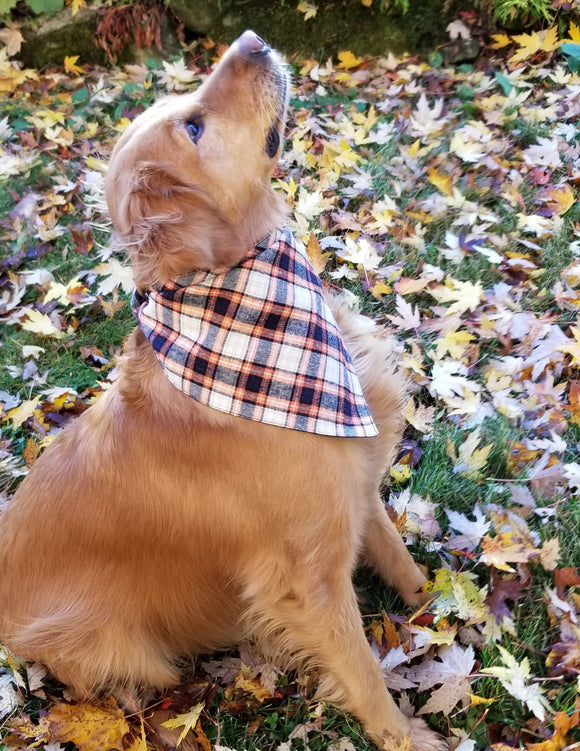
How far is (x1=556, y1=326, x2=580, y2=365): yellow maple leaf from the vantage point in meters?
3.01

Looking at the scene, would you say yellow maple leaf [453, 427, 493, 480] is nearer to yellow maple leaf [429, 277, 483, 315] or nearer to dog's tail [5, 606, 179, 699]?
yellow maple leaf [429, 277, 483, 315]

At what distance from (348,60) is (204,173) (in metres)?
4.32

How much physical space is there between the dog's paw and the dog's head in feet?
5.90

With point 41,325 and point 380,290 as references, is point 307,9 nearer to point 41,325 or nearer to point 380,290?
point 380,290

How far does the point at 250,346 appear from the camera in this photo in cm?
192

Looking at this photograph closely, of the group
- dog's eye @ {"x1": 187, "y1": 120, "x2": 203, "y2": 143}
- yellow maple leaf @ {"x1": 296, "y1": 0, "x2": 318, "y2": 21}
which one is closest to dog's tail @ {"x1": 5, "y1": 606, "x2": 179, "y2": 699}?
dog's eye @ {"x1": 187, "y1": 120, "x2": 203, "y2": 143}

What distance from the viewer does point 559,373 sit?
10.0 ft

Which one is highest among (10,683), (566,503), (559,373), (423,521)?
(559,373)

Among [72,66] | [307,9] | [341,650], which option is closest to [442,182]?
[307,9]

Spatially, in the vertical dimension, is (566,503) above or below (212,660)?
above

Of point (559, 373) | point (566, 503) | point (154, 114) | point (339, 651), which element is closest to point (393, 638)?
point (339, 651)

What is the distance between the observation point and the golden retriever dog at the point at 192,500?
190cm

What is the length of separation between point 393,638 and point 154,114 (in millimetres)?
2189

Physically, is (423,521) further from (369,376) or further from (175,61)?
(175,61)
